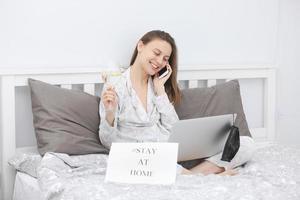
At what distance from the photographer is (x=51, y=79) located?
2158 millimetres

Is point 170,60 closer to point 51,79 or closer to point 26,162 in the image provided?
point 51,79

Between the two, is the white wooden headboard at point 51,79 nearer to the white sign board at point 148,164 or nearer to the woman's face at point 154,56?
the woman's face at point 154,56

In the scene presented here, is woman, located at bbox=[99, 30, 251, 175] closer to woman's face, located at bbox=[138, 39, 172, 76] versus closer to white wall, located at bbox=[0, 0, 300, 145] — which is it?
woman's face, located at bbox=[138, 39, 172, 76]

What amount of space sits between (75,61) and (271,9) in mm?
1009

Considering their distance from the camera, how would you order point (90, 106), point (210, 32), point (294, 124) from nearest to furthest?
point (90, 106), point (210, 32), point (294, 124)

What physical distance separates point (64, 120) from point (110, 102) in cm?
21

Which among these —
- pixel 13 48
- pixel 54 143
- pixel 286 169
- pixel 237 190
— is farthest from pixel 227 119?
pixel 13 48

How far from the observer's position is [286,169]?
1.87 metres

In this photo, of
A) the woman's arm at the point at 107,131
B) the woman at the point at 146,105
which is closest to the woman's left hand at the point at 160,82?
the woman at the point at 146,105

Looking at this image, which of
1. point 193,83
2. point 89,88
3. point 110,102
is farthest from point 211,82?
point 110,102

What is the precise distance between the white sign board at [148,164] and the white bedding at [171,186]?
0.03 metres

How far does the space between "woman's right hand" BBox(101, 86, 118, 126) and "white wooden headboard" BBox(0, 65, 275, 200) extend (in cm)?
27

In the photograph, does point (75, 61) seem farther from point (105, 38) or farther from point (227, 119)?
point (227, 119)

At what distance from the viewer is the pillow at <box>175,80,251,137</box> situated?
88.0 inches
